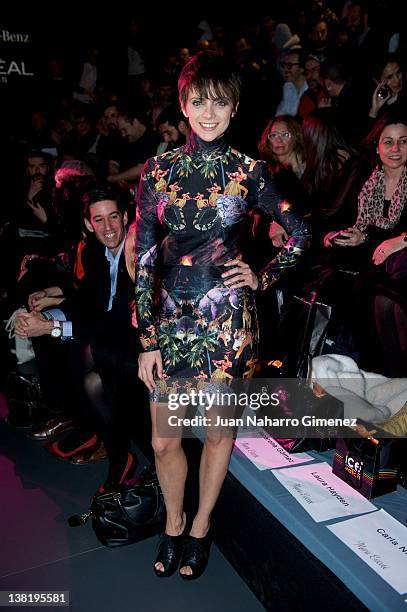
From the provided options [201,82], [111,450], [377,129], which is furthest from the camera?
[377,129]

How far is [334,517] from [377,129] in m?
2.18

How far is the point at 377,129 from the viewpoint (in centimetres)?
298

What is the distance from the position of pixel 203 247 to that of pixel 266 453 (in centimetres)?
95

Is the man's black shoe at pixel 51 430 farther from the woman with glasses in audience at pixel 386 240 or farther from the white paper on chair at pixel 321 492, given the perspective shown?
the woman with glasses in audience at pixel 386 240

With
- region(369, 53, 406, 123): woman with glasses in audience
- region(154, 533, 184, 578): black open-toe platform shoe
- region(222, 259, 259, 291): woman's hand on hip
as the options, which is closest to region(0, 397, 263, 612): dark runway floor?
region(154, 533, 184, 578): black open-toe platform shoe

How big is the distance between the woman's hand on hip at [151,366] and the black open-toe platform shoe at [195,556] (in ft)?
2.21

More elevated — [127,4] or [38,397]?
[127,4]

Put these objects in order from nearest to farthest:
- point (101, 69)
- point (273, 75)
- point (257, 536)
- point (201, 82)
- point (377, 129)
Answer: point (201, 82) → point (257, 536) → point (377, 129) → point (273, 75) → point (101, 69)

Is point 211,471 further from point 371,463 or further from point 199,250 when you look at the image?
point 199,250

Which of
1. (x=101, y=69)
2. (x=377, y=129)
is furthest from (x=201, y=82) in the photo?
(x=101, y=69)

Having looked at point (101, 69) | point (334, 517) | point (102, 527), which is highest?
point (101, 69)

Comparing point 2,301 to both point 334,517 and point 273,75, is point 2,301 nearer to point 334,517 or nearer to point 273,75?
point 334,517

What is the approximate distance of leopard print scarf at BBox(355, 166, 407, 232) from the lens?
2.86 meters

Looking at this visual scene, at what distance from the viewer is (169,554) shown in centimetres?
206
